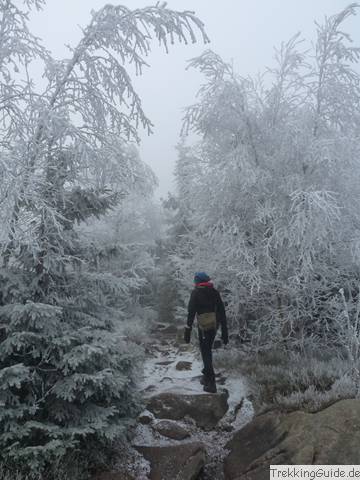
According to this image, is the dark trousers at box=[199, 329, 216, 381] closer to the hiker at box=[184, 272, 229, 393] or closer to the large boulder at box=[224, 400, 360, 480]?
the hiker at box=[184, 272, 229, 393]

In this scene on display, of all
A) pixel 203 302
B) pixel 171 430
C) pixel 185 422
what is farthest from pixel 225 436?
pixel 203 302

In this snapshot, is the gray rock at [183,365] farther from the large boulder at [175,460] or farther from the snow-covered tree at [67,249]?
the large boulder at [175,460]

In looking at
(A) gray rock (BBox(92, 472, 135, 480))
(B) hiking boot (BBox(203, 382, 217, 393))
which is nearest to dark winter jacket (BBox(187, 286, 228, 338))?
(B) hiking boot (BBox(203, 382, 217, 393))

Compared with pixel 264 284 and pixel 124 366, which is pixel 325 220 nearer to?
pixel 264 284

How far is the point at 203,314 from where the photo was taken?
6898 mm

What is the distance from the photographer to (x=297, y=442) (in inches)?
175

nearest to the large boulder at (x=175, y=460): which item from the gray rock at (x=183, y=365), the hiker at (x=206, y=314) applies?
the hiker at (x=206, y=314)

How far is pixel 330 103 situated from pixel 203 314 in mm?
5583

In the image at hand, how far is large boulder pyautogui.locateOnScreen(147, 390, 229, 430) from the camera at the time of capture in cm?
617

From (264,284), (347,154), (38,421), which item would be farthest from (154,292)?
(38,421)

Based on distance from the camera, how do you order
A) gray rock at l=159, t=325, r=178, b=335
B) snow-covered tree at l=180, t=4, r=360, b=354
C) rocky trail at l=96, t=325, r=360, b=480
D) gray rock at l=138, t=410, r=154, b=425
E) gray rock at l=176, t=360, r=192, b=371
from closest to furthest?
rocky trail at l=96, t=325, r=360, b=480
gray rock at l=138, t=410, r=154, b=425
snow-covered tree at l=180, t=4, r=360, b=354
gray rock at l=176, t=360, r=192, b=371
gray rock at l=159, t=325, r=178, b=335

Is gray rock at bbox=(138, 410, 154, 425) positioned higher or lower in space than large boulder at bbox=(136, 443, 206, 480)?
lower

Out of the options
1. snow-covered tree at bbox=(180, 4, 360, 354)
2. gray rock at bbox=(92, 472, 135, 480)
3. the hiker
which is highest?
snow-covered tree at bbox=(180, 4, 360, 354)

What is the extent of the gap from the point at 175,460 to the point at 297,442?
1664mm
